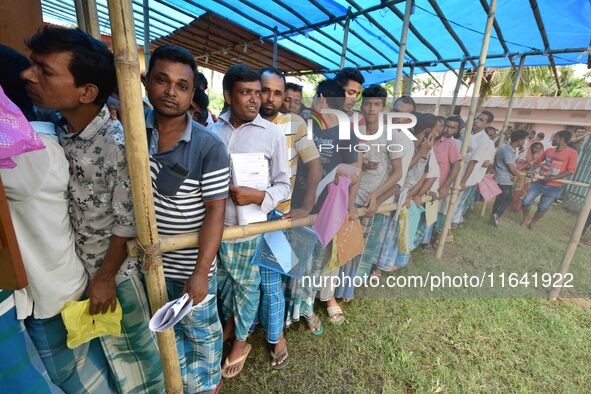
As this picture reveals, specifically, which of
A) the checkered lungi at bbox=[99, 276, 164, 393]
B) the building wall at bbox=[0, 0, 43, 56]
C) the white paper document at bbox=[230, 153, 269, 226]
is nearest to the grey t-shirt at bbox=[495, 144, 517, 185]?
the white paper document at bbox=[230, 153, 269, 226]

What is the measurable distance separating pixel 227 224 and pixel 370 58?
573 centimetres

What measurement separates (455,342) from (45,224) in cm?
261

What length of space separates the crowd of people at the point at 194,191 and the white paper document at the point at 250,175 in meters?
0.04

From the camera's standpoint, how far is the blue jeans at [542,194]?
69.1 inches

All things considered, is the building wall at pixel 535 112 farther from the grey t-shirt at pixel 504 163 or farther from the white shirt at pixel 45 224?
the white shirt at pixel 45 224

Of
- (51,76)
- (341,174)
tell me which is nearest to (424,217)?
(341,174)

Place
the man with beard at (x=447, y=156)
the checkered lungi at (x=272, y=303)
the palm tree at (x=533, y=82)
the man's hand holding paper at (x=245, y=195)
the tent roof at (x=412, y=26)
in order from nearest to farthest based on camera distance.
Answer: the man's hand holding paper at (x=245, y=195), the man with beard at (x=447, y=156), the checkered lungi at (x=272, y=303), the tent roof at (x=412, y=26), the palm tree at (x=533, y=82)

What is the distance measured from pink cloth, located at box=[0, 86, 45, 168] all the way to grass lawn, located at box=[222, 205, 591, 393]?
1625mm

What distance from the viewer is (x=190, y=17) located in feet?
15.7

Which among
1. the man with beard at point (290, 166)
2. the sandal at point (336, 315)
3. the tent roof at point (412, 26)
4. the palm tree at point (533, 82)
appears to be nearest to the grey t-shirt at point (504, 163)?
the man with beard at point (290, 166)

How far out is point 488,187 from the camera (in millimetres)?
1716

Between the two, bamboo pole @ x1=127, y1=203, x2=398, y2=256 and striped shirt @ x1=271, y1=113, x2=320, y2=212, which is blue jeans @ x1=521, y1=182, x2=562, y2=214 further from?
striped shirt @ x1=271, y1=113, x2=320, y2=212

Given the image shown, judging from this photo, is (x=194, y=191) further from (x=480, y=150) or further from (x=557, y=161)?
(x=557, y=161)

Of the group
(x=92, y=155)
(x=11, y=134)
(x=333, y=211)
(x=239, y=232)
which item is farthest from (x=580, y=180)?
(x=11, y=134)
